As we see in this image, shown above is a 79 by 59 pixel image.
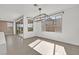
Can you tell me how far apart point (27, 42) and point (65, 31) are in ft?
3.17

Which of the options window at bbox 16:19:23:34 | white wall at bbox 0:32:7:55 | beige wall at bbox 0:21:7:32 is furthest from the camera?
window at bbox 16:19:23:34

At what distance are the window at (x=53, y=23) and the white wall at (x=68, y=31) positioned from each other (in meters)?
0.09

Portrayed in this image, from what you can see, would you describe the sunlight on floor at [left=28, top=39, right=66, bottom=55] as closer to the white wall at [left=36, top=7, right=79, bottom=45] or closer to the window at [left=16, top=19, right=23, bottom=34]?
the white wall at [left=36, top=7, right=79, bottom=45]

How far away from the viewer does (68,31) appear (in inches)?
74.5

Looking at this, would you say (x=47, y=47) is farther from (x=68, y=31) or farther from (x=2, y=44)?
(x=2, y=44)

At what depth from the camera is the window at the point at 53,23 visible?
1604 mm

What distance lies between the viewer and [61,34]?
1787mm

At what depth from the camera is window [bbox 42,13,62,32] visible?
5.26ft

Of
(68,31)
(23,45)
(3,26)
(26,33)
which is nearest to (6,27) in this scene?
(3,26)

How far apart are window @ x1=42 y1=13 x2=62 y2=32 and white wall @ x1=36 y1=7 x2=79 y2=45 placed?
91 millimetres

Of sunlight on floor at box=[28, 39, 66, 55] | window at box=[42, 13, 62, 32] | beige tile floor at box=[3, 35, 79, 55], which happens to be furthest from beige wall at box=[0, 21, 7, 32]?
window at box=[42, 13, 62, 32]

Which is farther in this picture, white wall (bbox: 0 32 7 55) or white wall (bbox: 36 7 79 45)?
white wall (bbox: 36 7 79 45)

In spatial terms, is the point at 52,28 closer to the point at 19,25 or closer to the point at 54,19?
the point at 54,19
